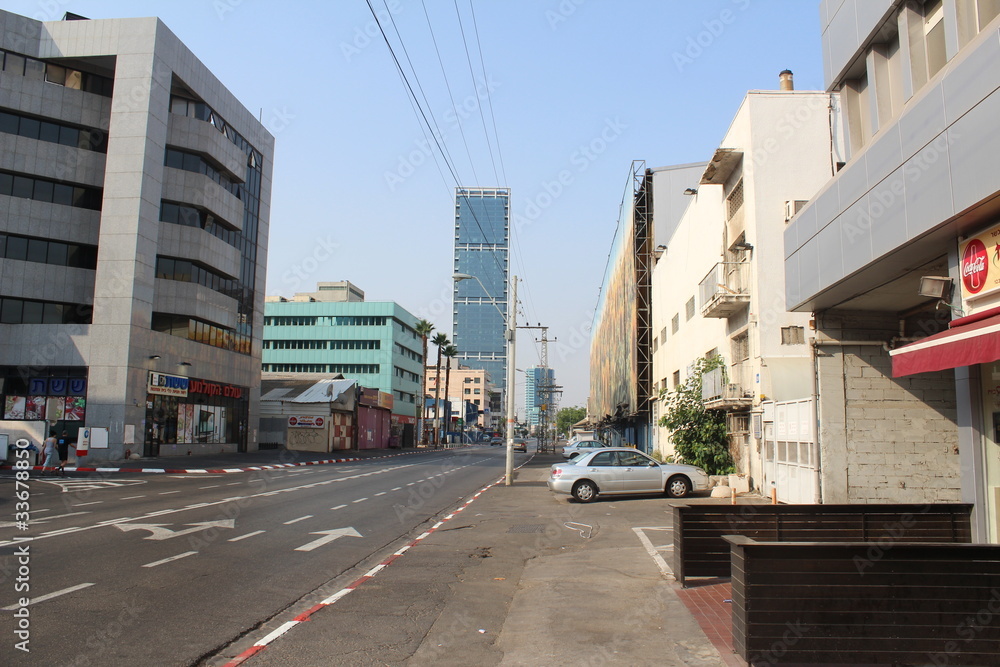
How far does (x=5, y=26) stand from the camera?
36.0m

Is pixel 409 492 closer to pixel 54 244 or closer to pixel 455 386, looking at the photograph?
pixel 54 244

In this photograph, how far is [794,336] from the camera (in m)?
19.7

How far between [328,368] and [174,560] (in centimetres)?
8618

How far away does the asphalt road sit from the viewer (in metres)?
6.11

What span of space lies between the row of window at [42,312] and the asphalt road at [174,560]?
61.3 ft

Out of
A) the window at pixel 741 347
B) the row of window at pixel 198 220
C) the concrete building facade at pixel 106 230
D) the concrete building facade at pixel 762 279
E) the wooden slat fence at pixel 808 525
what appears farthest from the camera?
the row of window at pixel 198 220

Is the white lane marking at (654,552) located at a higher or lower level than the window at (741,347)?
lower

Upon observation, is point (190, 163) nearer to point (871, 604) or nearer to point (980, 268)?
point (980, 268)

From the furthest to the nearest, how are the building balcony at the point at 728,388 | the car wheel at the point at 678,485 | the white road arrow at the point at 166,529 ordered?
the building balcony at the point at 728,388 → the car wheel at the point at 678,485 → the white road arrow at the point at 166,529

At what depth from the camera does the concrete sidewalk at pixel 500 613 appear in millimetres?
5855

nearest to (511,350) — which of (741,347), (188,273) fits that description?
(741,347)

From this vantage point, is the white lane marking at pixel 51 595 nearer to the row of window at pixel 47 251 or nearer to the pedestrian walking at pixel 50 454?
the pedestrian walking at pixel 50 454

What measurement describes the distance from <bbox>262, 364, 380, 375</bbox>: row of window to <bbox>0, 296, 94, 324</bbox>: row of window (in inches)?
2138

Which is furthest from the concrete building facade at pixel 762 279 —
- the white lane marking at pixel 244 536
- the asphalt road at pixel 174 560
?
the white lane marking at pixel 244 536
